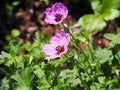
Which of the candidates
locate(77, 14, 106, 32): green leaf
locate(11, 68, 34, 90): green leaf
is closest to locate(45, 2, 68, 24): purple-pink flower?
locate(11, 68, 34, 90): green leaf

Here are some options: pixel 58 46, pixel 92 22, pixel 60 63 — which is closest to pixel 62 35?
pixel 58 46

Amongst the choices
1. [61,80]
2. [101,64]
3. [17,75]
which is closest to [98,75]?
[101,64]

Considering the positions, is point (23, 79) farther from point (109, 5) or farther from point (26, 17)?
point (26, 17)

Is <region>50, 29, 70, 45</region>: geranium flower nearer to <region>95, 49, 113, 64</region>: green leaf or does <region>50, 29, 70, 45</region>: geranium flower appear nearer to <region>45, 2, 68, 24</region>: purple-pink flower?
<region>45, 2, 68, 24</region>: purple-pink flower

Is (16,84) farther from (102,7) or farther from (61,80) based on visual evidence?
(102,7)

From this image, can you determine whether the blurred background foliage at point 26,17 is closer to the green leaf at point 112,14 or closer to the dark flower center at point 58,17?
the green leaf at point 112,14

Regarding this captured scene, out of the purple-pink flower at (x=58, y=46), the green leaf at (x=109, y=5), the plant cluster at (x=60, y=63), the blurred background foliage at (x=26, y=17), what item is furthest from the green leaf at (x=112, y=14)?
the purple-pink flower at (x=58, y=46)
